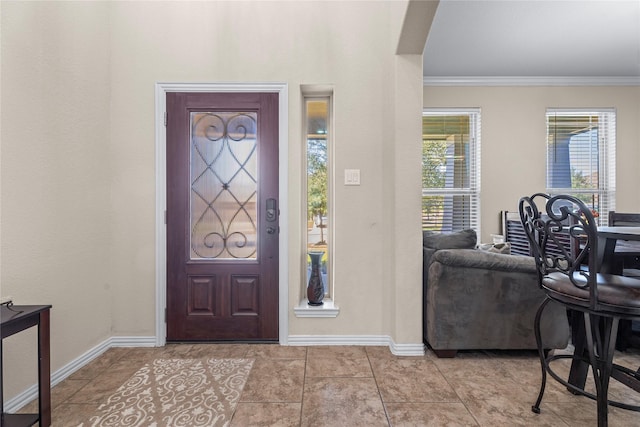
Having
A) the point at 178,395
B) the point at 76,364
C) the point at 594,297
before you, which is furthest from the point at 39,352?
the point at 594,297

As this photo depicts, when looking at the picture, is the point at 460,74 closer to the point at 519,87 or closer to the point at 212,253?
the point at 519,87

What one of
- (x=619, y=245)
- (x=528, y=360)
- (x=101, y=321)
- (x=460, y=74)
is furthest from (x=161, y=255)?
(x=460, y=74)

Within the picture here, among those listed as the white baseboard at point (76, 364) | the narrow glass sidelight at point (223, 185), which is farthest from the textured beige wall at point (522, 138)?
the white baseboard at point (76, 364)

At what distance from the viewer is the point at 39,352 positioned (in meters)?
1.50

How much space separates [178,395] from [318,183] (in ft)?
6.04

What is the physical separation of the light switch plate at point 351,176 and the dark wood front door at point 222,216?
557 millimetres

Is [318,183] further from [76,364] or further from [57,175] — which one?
[76,364]

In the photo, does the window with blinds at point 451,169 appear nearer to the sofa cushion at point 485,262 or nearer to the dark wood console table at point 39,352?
the sofa cushion at point 485,262

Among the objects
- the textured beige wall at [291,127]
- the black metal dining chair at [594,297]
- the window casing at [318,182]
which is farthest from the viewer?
the window casing at [318,182]

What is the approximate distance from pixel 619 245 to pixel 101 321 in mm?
3827

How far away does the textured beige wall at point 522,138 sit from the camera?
4.46 m

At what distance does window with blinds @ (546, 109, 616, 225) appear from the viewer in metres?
4.51

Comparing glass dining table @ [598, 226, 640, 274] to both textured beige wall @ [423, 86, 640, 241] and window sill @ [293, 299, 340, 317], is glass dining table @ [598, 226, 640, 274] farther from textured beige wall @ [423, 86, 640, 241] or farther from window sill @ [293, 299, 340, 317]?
textured beige wall @ [423, 86, 640, 241]

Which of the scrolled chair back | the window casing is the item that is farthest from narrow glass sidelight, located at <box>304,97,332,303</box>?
the scrolled chair back
